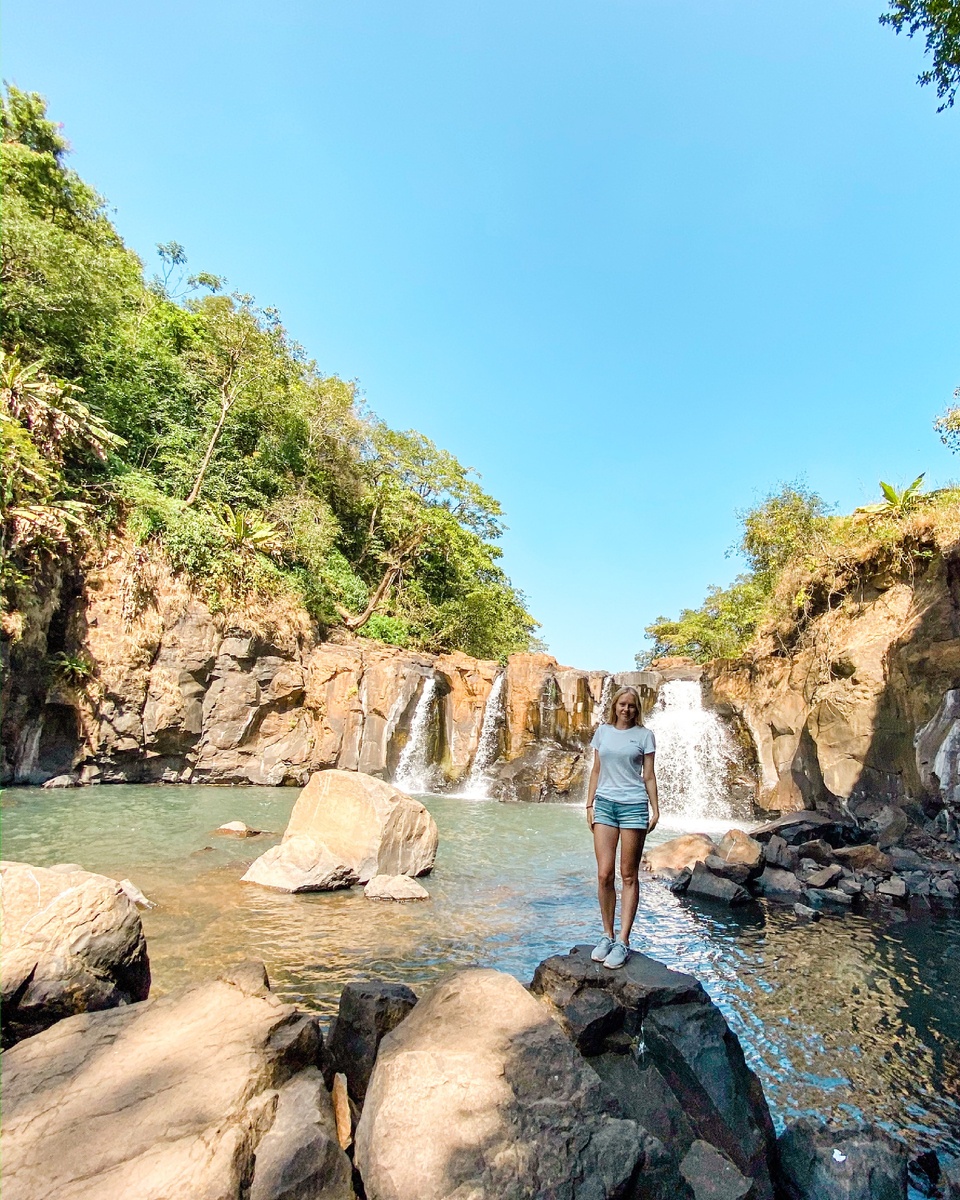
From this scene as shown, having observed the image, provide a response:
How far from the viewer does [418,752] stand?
66.5ft

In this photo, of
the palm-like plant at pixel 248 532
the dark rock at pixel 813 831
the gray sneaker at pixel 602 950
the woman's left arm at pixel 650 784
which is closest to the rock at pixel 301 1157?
the gray sneaker at pixel 602 950

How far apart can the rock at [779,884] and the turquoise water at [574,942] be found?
2.44ft

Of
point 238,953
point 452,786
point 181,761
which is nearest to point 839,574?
point 452,786

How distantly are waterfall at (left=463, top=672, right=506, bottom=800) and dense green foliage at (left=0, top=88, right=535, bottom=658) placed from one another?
18.7 ft

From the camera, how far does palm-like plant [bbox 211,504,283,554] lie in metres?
19.7

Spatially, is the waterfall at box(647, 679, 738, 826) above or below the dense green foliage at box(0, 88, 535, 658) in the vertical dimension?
below

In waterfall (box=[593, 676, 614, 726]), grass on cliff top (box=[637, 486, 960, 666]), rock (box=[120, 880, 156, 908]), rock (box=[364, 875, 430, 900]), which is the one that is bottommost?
rock (box=[120, 880, 156, 908])

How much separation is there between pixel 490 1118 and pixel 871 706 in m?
13.8

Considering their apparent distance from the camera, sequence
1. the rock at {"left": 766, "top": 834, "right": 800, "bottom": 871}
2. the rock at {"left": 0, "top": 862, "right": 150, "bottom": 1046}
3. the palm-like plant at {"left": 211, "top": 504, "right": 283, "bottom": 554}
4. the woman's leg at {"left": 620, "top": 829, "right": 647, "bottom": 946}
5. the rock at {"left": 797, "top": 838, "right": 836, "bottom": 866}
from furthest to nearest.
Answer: the palm-like plant at {"left": 211, "top": 504, "right": 283, "bottom": 554}, the rock at {"left": 797, "top": 838, "right": 836, "bottom": 866}, the rock at {"left": 766, "top": 834, "right": 800, "bottom": 871}, the woman's leg at {"left": 620, "top": 829, "right": 647, "bottom": 946}, the rock at {"left": 0, "top": 862, "right": 150, "bottom": 1046}

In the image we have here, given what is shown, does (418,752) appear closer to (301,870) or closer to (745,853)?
(301,870)

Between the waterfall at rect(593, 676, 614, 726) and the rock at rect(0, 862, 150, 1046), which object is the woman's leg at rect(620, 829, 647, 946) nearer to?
the rock at rect(0, 862, 150, 1046)

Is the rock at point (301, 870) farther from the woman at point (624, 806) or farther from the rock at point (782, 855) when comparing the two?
the rock at point (782, 855)

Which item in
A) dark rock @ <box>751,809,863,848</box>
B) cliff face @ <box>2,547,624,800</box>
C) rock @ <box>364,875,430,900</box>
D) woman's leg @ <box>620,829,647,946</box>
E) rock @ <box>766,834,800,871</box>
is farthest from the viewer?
cliff face @ <box>2,547,624,800</box>

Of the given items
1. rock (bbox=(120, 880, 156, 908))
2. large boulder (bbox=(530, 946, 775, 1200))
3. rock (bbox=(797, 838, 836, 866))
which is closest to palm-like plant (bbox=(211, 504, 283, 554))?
rock (bbox=(120, 880, 156, 908))
